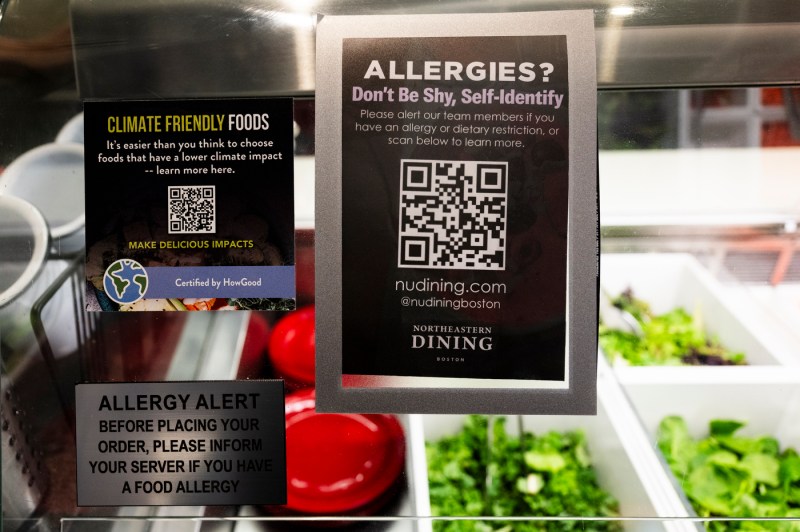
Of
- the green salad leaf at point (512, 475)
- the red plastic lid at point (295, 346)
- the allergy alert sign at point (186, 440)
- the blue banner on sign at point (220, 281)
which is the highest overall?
the blue banner on sign at point (220, 281)

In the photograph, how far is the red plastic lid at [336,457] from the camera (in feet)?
2.23

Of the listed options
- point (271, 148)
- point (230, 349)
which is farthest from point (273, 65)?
point (230, 349)

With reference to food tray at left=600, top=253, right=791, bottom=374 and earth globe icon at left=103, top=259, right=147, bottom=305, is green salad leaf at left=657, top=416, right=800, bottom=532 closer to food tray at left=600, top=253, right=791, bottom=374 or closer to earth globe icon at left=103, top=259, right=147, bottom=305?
food tray at left=600, top=253, right=791, bottom=374

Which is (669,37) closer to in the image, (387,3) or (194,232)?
(387,3)

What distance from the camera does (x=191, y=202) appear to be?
613mm

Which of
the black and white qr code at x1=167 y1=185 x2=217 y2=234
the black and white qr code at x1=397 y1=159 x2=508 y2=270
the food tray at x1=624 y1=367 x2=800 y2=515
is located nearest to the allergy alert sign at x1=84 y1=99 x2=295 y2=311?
the black and white qr code at x1=167 y1=185 x2=217 y2=234

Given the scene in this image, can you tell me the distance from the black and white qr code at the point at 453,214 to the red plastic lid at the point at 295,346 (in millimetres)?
140

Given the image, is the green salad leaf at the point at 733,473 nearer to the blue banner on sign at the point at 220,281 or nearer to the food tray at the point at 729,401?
the food tray at the point at 729,401

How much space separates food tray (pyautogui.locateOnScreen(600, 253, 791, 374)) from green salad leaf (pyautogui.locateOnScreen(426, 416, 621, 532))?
9.9 inches

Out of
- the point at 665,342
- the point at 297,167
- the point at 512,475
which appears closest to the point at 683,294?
the point at 665,342

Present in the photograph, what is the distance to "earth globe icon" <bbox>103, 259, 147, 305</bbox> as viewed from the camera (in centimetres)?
62

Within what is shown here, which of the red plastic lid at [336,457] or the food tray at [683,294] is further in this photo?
the food tray at [683,294]

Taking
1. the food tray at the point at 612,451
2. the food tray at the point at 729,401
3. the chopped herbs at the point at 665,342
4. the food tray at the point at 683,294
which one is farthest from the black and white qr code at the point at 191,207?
the chopped herbs at the point at 665,342

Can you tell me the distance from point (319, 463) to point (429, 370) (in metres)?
0.19
